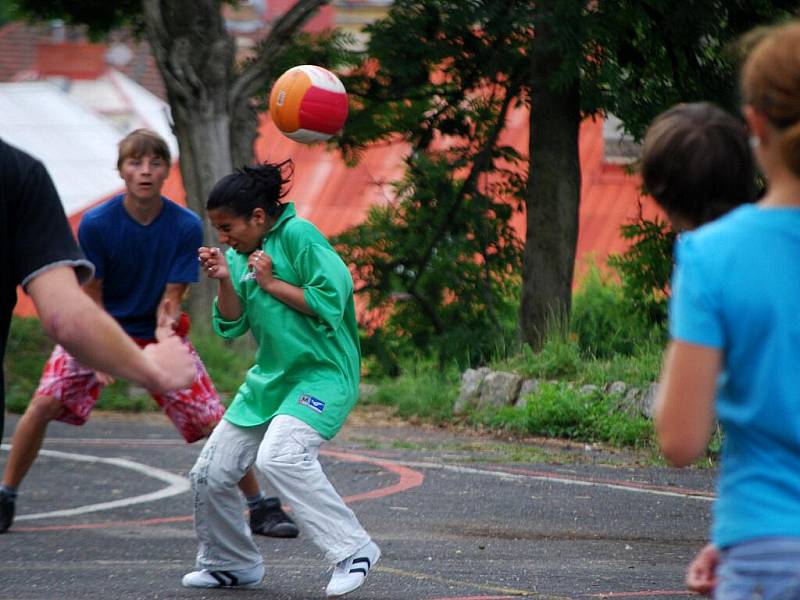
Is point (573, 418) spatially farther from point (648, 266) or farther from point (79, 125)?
point (79, 125)

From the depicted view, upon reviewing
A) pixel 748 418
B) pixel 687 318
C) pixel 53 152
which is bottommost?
pixel 53 152

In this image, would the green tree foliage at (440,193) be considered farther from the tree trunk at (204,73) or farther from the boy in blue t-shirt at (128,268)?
the boy in blue t-shirt at (128,268)

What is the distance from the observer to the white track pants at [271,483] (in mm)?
5398

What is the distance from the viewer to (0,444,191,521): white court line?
25.9ft

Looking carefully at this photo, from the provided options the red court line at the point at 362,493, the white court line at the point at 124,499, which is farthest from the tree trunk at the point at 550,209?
the white court line at the point at 124,499

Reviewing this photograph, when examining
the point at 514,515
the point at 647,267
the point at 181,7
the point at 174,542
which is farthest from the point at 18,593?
the point at 181,7

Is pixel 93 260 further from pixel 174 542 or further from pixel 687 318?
pixel 687 318

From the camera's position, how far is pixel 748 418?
2.56m

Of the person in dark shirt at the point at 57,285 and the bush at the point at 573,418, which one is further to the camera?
the bush at the point at 573,418

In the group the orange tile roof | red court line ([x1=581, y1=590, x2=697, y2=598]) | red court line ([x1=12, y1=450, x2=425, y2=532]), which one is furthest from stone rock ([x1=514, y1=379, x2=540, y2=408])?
red court line ([x1=581, y1=590, x2=697, y2=598])

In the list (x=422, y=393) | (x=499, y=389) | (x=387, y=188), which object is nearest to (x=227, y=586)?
(x=499, y=389)

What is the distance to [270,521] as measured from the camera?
281 inches

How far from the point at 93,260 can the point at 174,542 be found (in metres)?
1.44

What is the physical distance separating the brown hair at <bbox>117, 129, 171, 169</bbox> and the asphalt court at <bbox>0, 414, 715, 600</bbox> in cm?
181
